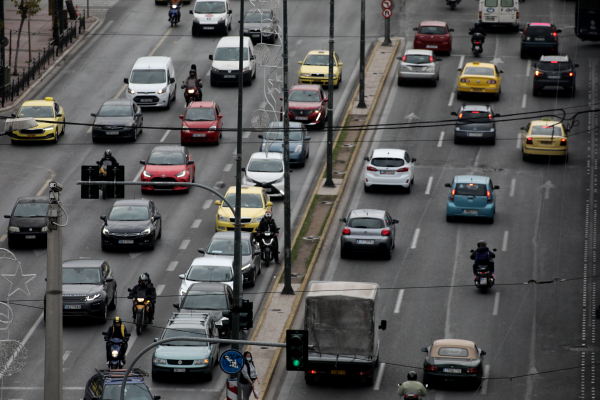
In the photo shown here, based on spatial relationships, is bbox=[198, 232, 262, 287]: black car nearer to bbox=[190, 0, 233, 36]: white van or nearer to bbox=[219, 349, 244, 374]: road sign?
bbox=[219, 349, 244, 374]: road sign

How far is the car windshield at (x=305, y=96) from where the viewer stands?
49.8 meters

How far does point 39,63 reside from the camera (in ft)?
Result: 188

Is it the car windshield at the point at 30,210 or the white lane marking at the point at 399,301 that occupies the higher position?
the car windshield at the point at 30,210

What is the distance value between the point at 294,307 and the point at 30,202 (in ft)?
31.6

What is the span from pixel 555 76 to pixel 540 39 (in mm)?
5878

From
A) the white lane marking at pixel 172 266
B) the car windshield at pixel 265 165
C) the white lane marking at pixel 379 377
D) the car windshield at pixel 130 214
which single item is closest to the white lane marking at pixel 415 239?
the car windshield at pixel 265 165

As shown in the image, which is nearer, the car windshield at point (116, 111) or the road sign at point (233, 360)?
the road sign at point (233, 360)

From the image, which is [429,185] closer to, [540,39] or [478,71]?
[478,71]

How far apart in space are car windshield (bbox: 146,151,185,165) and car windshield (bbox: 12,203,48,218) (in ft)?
18.4

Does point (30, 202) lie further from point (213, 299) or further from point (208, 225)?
point (213, 299)

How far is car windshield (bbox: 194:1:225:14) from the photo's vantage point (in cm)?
6209

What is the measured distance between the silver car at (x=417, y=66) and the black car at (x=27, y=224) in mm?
21554

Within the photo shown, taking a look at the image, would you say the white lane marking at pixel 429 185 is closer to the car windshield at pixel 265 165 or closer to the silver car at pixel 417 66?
the car windshield at pixel 265 165

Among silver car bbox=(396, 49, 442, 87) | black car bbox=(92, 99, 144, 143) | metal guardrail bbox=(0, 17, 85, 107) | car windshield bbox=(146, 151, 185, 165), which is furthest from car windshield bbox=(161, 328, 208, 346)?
silver car bbox=(396, 49, 442, 87)
